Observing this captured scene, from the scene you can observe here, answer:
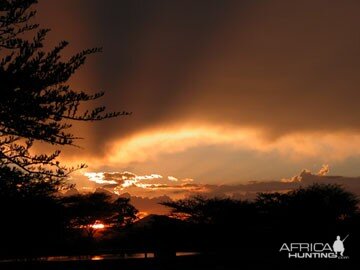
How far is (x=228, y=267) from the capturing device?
37.5ft

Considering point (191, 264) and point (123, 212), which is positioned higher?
point (123, 212)

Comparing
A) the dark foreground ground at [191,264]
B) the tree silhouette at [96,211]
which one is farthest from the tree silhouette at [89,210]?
the dark foreground ground at [191,264]

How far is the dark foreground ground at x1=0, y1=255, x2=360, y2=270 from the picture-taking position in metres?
10.7

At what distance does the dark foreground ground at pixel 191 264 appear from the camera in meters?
10.7

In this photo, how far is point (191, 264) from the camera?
11.0m

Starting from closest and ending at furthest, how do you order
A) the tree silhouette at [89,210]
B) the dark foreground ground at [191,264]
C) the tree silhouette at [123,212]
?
the dark foreground ground at [191,264], the tree silhouette at [89,210], the tree silhouette at [123,212]

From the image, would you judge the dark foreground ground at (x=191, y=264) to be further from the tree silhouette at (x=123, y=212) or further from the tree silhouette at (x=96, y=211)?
the tree silhouette at (x=123, y=212)

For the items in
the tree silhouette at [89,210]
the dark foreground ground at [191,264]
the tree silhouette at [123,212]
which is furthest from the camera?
the tree silhouette at [123,212]

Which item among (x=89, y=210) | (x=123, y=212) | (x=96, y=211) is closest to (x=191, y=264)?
(x=89, y=210)

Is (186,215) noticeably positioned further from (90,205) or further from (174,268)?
(174,268)

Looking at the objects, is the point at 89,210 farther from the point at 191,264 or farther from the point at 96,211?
the point at 191,264

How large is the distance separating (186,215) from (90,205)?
38.4 ft

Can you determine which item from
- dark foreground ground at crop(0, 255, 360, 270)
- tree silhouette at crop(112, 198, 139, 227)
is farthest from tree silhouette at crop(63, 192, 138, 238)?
dark foreground ground at crop(0, 255, 360, 270)

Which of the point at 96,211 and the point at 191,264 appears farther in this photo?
the point at 96,211
